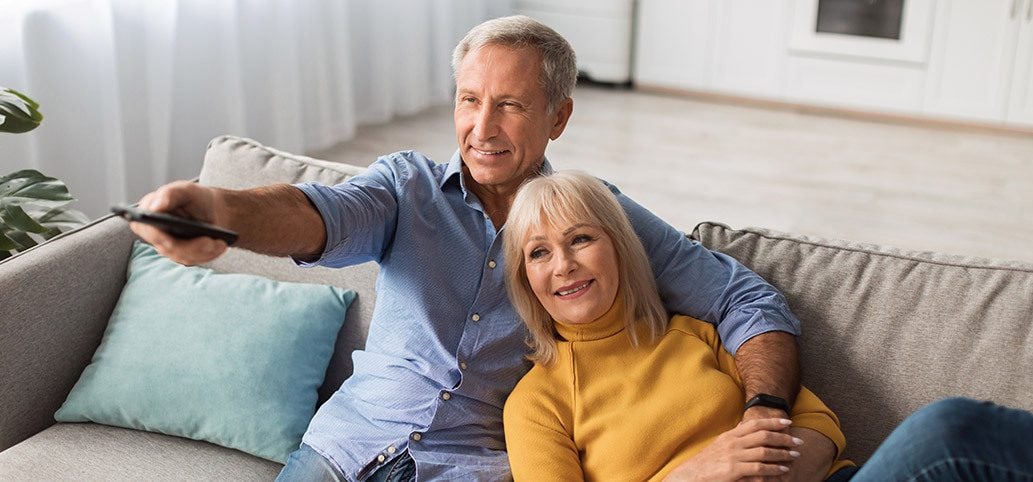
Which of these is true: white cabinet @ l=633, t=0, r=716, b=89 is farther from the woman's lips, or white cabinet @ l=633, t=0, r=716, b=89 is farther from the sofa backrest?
the woman's lips

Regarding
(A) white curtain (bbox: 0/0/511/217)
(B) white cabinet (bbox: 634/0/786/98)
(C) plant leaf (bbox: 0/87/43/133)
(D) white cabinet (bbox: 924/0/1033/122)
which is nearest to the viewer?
(C) plant leaf (bbox: 0/87/43/133)

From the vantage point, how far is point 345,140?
4988 mm

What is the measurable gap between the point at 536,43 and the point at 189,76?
8.06ft

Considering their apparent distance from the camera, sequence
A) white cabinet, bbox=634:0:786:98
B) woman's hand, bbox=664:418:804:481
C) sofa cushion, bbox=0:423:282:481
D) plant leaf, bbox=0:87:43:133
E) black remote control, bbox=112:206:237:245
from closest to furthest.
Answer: black remote control, bbox=112:206:237:245, woman's hand, bbox=664:418:804:481, sofa cushion, bbox=0:423:282:481, plant leaf, bbox=0:87:43:133, white cabinet, bbox=634:0:786:98

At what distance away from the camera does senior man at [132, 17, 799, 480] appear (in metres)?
1.82

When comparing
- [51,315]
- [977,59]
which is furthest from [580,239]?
[977,59]

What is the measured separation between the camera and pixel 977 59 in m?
5.27

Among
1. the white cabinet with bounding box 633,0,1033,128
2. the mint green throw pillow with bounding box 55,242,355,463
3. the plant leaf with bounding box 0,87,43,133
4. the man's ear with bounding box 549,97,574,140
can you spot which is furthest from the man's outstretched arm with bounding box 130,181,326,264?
the white cabinet with bounding box 633,0,1033,128

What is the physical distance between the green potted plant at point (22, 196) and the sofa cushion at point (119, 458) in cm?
41

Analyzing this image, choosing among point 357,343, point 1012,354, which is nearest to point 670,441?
point 1012,354

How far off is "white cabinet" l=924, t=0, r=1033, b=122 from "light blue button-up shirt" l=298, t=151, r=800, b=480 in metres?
3.84

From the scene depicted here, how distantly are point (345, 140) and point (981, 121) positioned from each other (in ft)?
9.63

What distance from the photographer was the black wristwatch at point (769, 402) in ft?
5.64

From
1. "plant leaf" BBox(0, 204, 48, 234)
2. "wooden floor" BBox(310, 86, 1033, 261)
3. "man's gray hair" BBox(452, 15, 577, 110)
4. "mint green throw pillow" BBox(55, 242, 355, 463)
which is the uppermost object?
"man's gray hair" BBox(452, 15, 577, 110)
